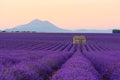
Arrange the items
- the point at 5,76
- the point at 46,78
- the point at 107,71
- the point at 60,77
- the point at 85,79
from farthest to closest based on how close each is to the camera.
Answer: the point at 107,71, the point at 46,78, the point at 60,77, the point at 85,79, the point at 5,76

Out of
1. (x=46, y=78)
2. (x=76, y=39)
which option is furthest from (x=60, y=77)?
(x=76, y=39)

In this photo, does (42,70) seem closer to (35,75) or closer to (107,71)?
(107,71)

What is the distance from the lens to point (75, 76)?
781cm

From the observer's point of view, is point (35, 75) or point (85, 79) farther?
point (35, 75)

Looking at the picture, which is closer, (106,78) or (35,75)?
(35,75)

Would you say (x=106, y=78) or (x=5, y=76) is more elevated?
(x=5, y=76)

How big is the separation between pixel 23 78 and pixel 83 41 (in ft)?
148

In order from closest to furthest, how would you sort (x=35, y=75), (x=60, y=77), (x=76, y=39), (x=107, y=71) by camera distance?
(x=60, y=77), (x=35, y=75), (x=107, y=71), (x=76, y=39)

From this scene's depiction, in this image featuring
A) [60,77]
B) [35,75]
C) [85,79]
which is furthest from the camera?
→ [35,75]

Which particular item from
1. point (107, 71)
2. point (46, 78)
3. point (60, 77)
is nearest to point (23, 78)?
point (60, 77)

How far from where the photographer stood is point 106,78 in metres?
11.9

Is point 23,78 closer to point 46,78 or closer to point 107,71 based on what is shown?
point 46,78

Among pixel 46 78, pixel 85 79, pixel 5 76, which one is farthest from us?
pixel 46 78

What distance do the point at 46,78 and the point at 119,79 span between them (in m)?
3.44
